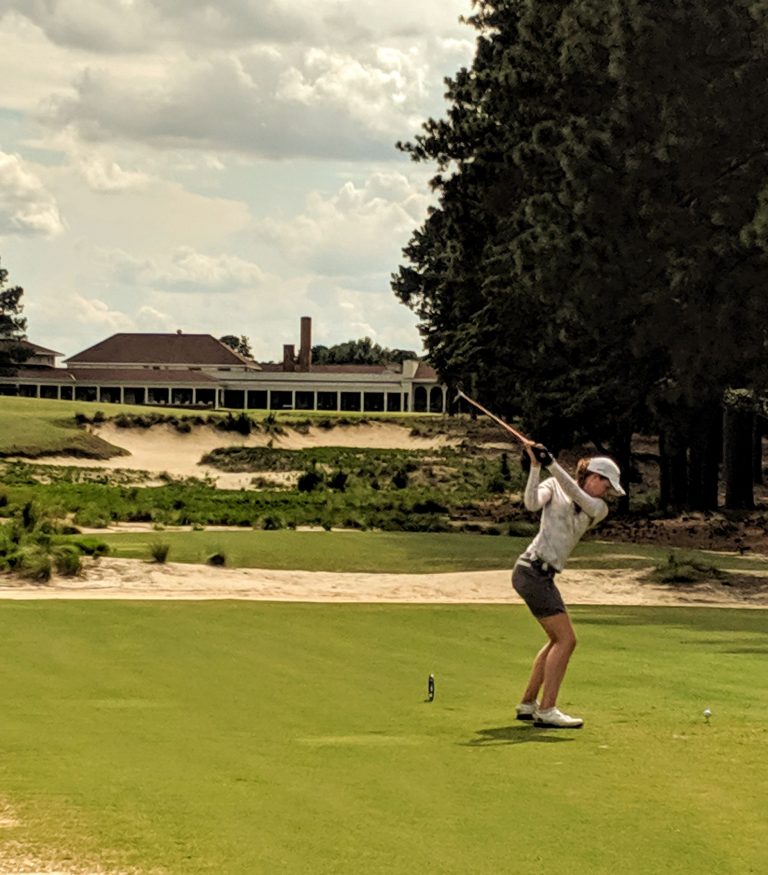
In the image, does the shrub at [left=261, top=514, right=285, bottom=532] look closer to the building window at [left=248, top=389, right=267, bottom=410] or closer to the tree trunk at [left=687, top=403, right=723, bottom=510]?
the tree trunk at [left=687, top=403, right=723, bottom=510]

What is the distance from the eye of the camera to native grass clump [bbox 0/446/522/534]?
44.7 m

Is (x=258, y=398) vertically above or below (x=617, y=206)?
below

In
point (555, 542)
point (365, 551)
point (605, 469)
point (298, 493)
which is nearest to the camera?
point (605, 469)

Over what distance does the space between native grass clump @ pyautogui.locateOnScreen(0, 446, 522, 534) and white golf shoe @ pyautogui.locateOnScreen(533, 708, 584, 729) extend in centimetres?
2919

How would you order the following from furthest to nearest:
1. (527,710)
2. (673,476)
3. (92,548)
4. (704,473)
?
(673,476)
(704,473)
(92,548)
(527,710)

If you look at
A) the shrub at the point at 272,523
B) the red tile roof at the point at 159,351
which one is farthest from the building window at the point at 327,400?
the shrub at the point at 272,523

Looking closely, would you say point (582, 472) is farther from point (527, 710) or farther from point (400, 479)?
point (400, 479)

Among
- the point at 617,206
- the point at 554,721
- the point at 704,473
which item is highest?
the point at 617,206

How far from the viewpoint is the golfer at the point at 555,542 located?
40.1 feet

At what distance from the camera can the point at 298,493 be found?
200 feet

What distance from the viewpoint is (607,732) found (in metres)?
12.5

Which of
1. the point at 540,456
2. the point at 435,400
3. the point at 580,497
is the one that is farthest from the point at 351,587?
the point at 435,400

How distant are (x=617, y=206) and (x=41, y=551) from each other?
14.7 metres

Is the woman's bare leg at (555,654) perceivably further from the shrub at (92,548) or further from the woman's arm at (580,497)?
the shrub at (92,548)
